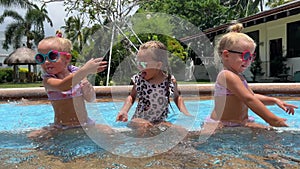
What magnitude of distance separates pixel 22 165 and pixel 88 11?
33.2 feet

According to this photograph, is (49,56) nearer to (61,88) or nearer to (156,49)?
(61,88)

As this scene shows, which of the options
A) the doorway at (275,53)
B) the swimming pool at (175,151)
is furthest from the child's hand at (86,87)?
the doorway at (275,53)

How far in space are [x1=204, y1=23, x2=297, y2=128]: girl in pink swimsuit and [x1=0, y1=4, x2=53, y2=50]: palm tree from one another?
33.7 meters

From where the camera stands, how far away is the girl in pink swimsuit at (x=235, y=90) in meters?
2.89

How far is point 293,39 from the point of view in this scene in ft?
53.1

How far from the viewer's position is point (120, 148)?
2621 mm

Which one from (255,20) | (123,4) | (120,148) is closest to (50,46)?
(120,148)

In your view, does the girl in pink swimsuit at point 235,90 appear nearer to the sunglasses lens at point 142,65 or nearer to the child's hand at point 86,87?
the sunglasses lens at point 142,65

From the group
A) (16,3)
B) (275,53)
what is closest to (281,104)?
(275,53)

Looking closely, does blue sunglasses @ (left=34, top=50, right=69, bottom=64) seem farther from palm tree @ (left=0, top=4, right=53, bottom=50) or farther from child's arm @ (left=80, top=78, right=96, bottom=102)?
palm tree @ (left=0, top=4, right=53, bottom=50)

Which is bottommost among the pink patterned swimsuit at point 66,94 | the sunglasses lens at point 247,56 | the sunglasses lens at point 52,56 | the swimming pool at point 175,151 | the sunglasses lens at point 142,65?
the swimming pool at point 175,151

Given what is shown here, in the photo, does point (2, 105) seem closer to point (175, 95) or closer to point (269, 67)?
point (175, 95)

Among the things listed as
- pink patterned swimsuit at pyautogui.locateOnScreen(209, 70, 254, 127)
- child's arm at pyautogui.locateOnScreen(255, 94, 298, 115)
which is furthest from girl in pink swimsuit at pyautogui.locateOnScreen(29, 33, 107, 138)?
child's arm at pyautogui.locateOnScreen(255, 94, 298, 115)

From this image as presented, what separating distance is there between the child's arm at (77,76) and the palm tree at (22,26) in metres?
33.4
